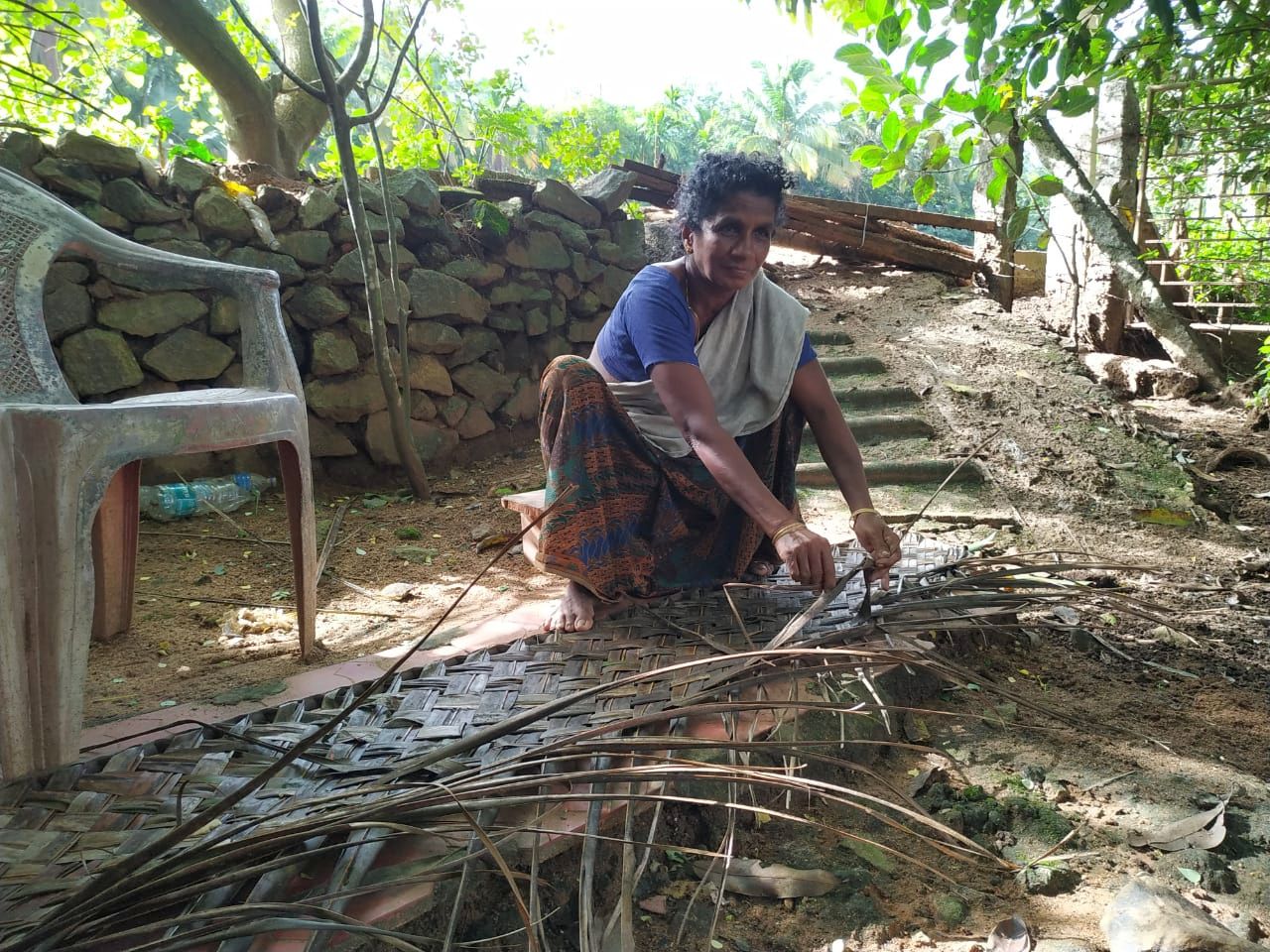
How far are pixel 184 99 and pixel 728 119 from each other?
3463cm

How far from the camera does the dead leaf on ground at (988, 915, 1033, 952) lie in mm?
1031

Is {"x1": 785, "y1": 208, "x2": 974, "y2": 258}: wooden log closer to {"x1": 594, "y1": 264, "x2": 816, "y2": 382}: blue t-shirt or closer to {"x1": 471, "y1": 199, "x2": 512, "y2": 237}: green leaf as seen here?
{"x1": 471, "y1": 199, "x2": 512, "y2": 237}: green leaf

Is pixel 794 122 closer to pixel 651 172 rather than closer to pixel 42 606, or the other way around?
pixel 651 172

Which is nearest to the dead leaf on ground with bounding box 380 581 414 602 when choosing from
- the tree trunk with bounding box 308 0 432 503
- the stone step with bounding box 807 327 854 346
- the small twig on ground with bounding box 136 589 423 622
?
the small twig on ground with bounding box 136 589 423 622

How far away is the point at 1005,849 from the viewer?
125 cm

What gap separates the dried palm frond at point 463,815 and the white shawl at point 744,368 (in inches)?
27.3

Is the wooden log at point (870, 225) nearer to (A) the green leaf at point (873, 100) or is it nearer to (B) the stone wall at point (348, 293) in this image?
(B) the stone wall at point (348, 293)

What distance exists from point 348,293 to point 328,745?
3.16 meters

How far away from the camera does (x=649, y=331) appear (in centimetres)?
192

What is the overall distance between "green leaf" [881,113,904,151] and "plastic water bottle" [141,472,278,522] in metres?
2.81

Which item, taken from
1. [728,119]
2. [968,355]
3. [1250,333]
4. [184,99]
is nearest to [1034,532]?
[968,355]

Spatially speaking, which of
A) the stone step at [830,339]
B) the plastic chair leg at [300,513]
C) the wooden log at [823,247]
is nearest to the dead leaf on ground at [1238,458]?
the stone step at [830,339]

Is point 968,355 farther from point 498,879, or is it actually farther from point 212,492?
point 498,879

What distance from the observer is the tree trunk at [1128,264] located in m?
4.31
